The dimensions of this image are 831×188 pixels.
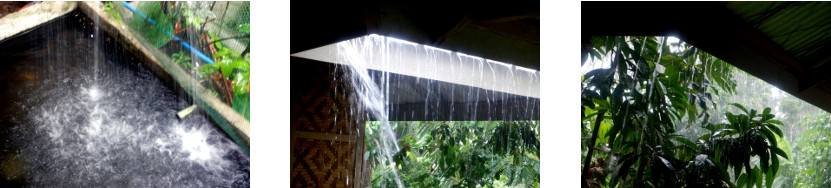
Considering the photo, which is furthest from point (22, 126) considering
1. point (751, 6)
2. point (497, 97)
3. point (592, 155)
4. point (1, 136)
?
point (751, 6)

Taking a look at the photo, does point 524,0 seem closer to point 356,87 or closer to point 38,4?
point 356,87

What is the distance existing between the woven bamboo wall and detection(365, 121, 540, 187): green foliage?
0.19m

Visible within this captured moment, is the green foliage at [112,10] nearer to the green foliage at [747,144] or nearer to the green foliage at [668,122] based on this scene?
the green foliage at [668,122]

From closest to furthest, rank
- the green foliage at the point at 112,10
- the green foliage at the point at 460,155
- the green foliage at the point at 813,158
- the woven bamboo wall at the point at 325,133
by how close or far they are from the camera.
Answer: the green foliage at the point at 813,158
the green foliage at the point at 112,10
the green foliage at the point at 460,155
the woven bamboo wall at the point at 325,133

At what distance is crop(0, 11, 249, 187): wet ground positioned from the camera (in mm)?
1721

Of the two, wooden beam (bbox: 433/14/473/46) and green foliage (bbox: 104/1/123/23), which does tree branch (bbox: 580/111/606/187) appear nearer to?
wooden beam (bbox: 433/14/473/46)

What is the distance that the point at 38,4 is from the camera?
5.86 feet

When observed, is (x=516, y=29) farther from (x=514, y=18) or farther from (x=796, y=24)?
(x=796, y=24)

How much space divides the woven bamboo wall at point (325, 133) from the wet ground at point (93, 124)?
47 cm

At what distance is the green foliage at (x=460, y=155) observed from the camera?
2.04 metres

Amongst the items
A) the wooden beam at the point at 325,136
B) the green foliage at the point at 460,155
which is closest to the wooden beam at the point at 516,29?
the green foliage at the point at 460,155

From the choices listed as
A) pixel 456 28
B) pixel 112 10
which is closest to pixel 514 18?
pixel 456 28

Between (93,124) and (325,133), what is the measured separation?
3.16 feet

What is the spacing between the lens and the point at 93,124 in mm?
1748
